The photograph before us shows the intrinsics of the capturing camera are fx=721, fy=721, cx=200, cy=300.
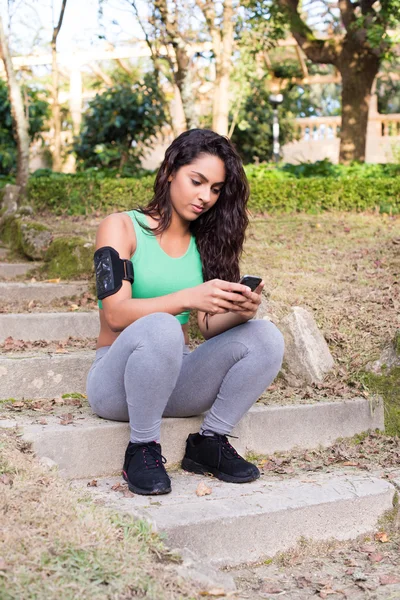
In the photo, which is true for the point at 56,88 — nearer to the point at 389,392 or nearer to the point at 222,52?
the point at 222,52

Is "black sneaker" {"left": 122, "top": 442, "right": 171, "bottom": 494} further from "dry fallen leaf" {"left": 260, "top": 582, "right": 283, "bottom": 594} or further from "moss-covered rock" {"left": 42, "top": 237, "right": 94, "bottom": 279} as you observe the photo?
"moss-covered rock" {"left": 42, "top": 237, "right": 94, "bottom": 279}

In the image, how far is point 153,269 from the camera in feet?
8.87

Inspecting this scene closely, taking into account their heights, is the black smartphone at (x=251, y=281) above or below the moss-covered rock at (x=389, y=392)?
above

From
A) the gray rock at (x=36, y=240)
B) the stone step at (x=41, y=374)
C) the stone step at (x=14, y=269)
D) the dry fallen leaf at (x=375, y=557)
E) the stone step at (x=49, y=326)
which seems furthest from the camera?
the gray rock at (x=36, y=240)

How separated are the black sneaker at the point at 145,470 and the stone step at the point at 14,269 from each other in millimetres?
3013

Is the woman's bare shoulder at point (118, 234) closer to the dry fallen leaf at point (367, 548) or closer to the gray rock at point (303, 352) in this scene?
the gray rock at point (303, 352)

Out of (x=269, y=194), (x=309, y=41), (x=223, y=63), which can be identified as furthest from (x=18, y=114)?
(x=309, y=41)

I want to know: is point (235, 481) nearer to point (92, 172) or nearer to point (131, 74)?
point (92, 172)

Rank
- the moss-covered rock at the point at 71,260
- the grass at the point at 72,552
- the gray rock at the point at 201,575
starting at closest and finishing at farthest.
Result: 1. the grass at the point at 72,552
2. the gray rock at the point at 201,575
3. the moss-covered rock at the point at 71,260

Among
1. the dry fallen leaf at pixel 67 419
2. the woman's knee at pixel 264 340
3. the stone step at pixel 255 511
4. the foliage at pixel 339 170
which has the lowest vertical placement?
the stone step at pixel 255 511

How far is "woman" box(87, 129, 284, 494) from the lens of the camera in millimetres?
2416

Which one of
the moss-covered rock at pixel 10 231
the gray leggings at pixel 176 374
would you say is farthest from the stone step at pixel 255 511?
the moss-covered rock at pixel 10 231

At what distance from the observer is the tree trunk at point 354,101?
430 inches

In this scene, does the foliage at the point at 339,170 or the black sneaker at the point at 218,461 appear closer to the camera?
the black sneaker at the point at 218,461
